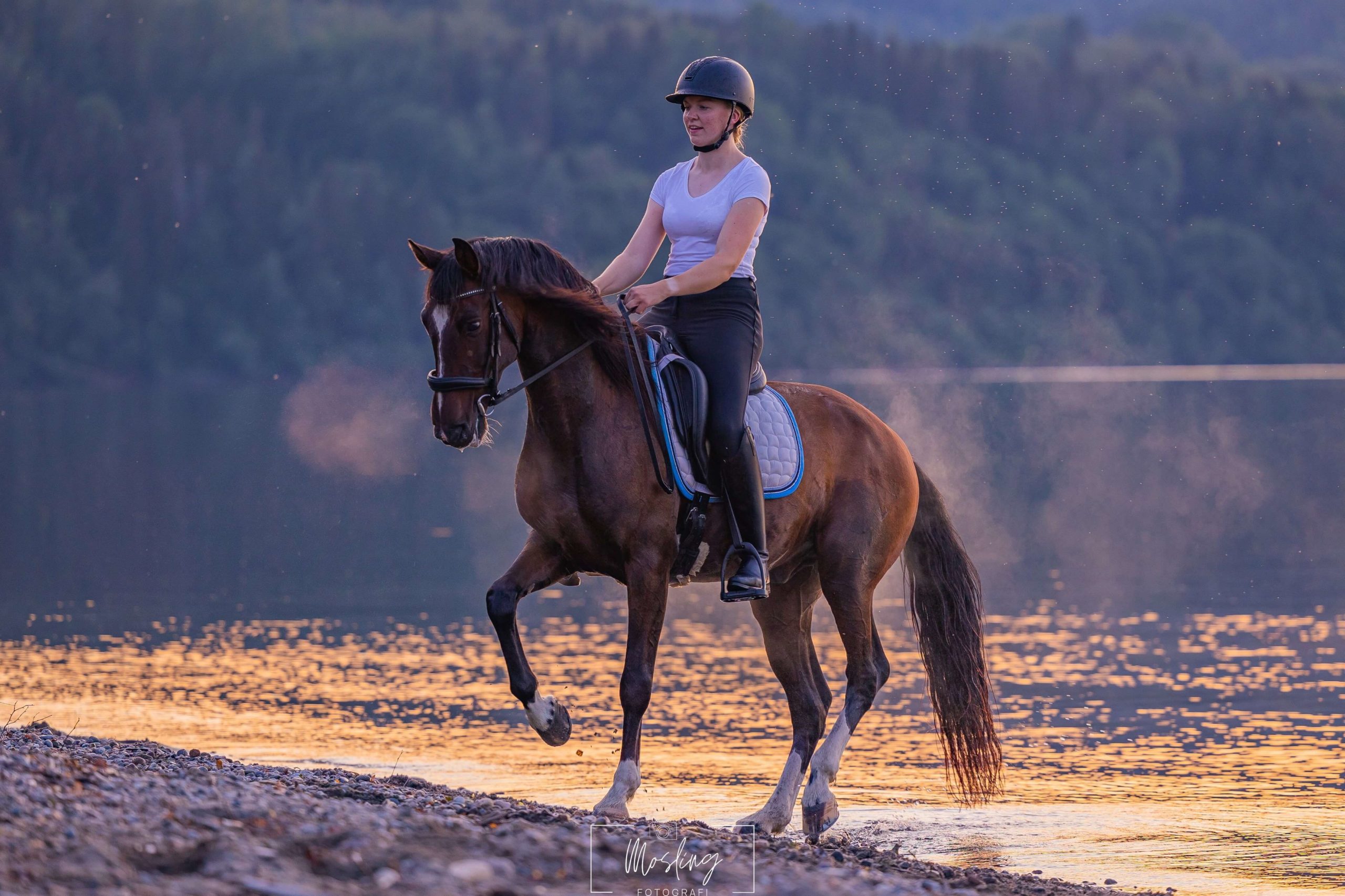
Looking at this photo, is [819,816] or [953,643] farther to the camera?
[953,643]

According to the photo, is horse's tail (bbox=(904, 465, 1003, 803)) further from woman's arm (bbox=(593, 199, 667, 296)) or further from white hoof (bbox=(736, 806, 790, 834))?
woman's arm (bbox=(593, 199, 667, 296))

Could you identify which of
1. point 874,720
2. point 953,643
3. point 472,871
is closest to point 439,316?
point 472,871

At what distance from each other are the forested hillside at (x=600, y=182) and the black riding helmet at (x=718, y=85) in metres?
102

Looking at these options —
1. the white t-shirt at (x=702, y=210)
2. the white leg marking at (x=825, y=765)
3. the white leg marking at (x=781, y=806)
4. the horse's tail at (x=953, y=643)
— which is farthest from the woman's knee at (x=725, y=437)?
the horse's tail at (x=953, y=643)

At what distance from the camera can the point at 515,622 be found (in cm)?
819

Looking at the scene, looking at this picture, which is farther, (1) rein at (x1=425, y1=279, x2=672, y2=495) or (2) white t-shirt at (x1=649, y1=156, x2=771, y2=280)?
(2) white t-shirt at (x1=649, y1=156, x2=771, y2=280)

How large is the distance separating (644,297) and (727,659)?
30.7 ft

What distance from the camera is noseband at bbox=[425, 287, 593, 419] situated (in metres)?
7.78

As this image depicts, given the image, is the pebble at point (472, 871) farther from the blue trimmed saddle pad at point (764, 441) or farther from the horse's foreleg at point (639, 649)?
the blue trimmed saddle pad at point (764, 441)

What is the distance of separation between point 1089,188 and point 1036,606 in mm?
145266

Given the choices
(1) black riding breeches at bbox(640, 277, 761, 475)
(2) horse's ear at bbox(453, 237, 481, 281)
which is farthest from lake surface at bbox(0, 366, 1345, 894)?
(2) horse's ear at bbox(453, 237, 481, 281)

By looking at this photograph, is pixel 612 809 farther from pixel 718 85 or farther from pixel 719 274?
pixel 718 85

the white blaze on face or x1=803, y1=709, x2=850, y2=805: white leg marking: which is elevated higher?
the white blaze on face

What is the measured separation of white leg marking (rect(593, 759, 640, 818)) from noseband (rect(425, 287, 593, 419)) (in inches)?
70.7
